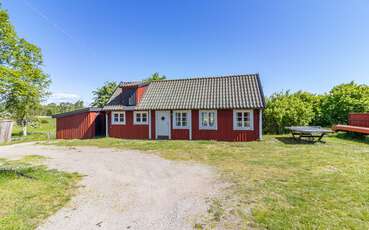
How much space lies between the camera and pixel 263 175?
5.60 meters

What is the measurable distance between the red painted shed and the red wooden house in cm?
124

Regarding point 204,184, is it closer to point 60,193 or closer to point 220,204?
point 220,204

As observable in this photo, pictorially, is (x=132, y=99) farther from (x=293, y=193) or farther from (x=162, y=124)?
(x=293, y=193)

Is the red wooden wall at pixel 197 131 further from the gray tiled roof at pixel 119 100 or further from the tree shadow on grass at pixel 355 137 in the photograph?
the tree shadow on grass at pixel 355 137

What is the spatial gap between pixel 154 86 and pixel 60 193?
1284 centimetres

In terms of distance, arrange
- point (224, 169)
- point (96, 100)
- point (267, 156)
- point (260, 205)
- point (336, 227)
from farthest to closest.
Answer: point (96, 100), point (267, 156), point (224, 169), point (260, 205), point (336, 227)

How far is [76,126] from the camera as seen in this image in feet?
49.6

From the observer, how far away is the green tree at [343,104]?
17188mm

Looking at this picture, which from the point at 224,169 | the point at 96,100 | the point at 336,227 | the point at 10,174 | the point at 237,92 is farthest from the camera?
the point at 96,100

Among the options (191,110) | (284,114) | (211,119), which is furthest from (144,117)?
(284,114)

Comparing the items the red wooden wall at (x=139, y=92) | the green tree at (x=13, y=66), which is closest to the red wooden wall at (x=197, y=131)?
the red wooden wall at (x=139, y=92)

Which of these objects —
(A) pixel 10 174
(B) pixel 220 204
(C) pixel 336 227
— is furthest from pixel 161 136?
(C) pixel 336 227

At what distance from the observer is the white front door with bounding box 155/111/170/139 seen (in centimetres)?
1409

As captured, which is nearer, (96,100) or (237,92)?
(237,92)
